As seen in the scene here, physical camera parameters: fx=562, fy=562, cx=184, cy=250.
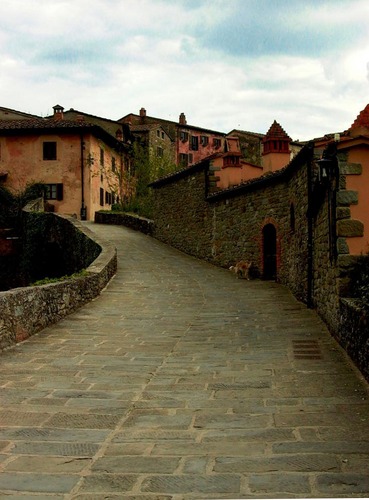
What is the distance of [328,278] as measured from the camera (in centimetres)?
880

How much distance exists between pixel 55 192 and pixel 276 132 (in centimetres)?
1772

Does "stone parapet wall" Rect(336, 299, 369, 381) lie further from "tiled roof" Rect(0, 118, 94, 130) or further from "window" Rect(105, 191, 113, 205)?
"window" Rect(105, 191, 113, 205)

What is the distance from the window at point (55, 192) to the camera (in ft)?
108

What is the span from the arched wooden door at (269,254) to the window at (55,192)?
18.7 m

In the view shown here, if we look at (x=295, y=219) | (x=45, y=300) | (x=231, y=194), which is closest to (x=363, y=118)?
(x=295, y=219)

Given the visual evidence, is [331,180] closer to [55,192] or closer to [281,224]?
[281,224]

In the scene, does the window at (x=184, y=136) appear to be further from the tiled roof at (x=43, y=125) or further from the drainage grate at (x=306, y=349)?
the drainage grate at (x=306, y=349)

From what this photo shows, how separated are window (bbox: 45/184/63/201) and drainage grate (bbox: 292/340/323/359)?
2716cm

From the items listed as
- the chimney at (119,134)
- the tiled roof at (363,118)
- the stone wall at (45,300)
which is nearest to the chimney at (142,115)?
the chimney at (119,134)

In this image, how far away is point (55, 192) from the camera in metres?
33.1

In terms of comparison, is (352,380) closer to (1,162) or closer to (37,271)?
(37,271)

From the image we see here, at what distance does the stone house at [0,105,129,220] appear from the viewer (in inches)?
1294

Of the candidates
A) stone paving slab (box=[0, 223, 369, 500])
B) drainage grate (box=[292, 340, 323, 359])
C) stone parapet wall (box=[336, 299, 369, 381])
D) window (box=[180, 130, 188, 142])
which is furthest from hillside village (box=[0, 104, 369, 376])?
stone paving slab (box=[0, 223, 369, 500])

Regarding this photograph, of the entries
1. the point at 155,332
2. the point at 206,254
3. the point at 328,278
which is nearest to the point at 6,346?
the point at 155,332
